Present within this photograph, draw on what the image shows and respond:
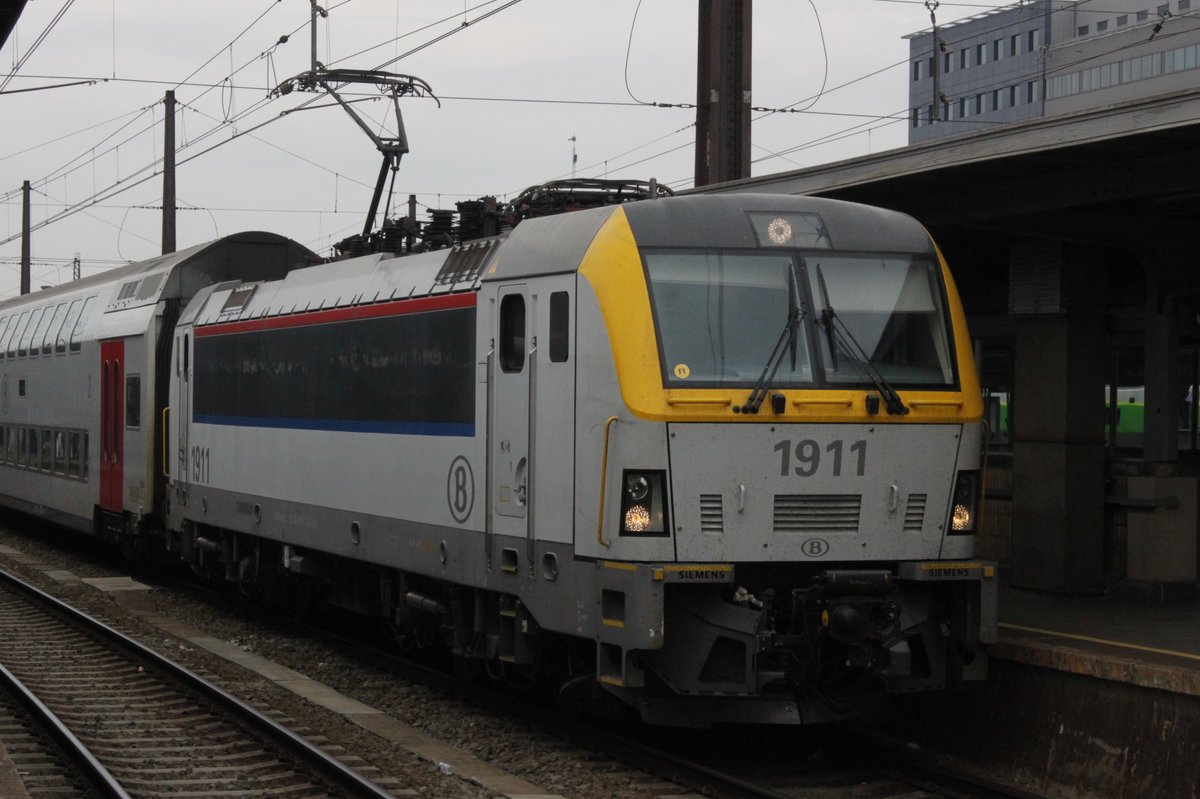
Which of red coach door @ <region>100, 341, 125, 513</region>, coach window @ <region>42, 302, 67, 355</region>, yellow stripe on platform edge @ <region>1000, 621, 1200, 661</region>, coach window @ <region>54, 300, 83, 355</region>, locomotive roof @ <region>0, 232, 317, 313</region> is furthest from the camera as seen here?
coach window @ <region>42, 302, 67, 355</region>

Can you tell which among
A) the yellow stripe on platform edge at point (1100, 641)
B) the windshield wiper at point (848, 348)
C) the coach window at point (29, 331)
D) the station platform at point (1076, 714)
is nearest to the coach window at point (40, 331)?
the coach window at point (29, 331)

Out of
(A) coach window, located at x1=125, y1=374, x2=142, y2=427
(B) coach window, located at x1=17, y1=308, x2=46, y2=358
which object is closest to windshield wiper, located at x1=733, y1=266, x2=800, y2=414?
(A) coach window, located at x1=125, y1=374, x2=142, y2=427

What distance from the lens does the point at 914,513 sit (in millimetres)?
9336

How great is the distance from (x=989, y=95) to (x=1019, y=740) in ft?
250

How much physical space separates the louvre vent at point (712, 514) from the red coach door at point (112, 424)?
12173 millimetres

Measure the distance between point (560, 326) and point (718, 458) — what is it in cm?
132

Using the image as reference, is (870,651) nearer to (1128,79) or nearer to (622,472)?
(622,472)

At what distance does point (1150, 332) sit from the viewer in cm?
1302

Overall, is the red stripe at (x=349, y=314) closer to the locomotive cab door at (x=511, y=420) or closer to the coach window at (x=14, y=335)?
the locomotive cab door at (x=511, y=420)

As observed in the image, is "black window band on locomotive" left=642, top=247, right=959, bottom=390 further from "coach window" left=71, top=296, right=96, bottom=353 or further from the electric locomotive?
"coach window" left=71, top=296, right=96, bottom=353

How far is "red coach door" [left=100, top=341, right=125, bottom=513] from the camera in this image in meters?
19.5

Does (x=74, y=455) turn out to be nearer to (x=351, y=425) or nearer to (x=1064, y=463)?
(x=351, y=425)

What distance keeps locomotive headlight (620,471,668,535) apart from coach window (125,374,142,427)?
1119 centimetres

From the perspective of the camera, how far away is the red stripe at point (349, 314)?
36.1ft
